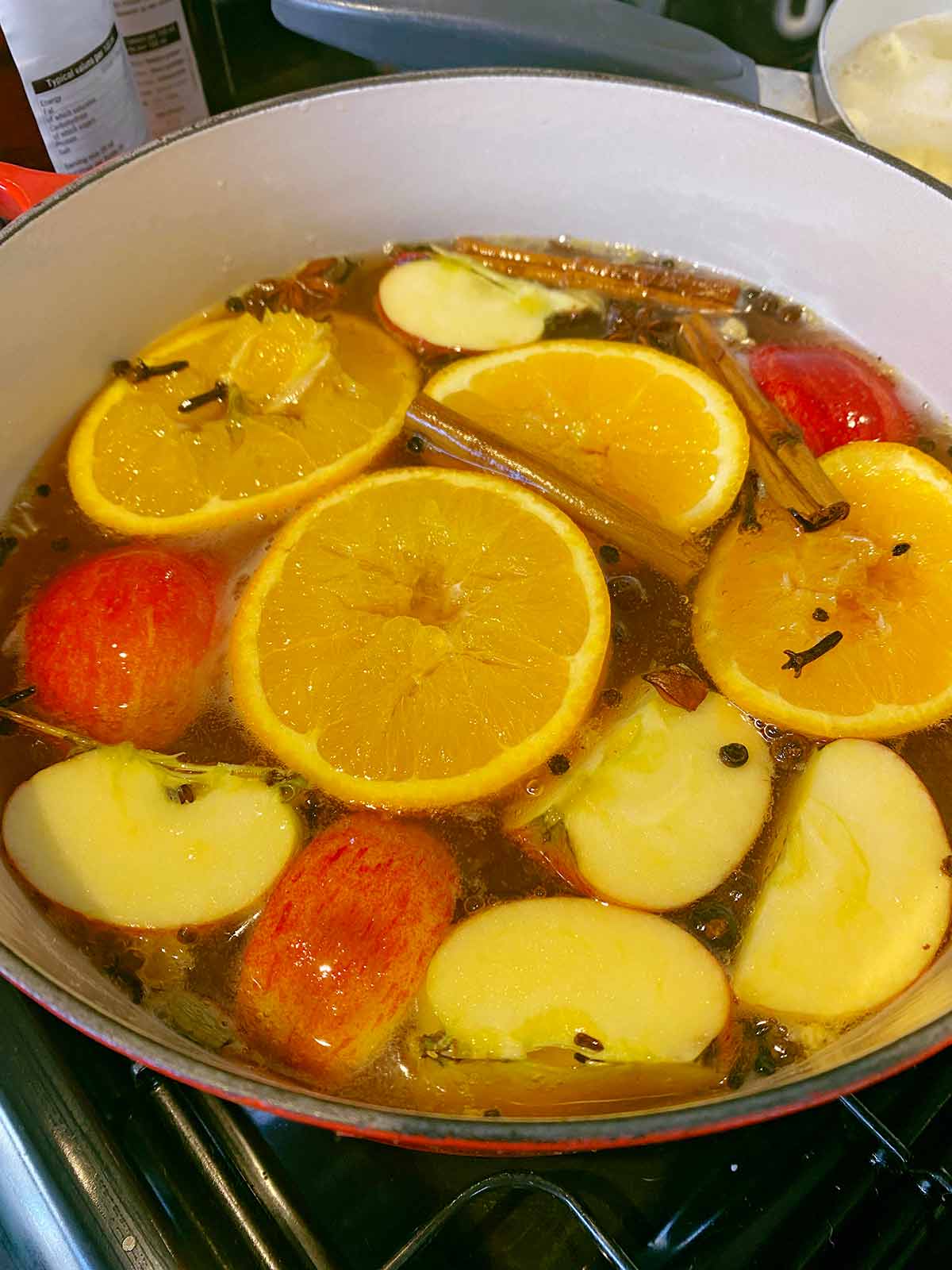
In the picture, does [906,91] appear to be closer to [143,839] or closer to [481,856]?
[481,856]

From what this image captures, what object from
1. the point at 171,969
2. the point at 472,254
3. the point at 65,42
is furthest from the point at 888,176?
the point at 171,969

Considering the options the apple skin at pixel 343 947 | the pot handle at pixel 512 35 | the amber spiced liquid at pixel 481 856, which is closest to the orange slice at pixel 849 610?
the amber spiced liquid at pixel 481 856

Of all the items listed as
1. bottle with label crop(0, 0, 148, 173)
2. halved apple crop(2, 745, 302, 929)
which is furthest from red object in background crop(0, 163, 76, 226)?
halved apple crop(2, 745, 302, 929)

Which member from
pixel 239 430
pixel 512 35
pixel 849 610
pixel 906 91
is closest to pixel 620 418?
pixel 849 610

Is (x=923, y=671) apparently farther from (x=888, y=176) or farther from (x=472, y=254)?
(x=472, y=254)

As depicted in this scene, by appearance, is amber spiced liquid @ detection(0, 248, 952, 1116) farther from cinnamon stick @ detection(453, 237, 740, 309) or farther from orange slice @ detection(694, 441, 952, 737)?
cinnamon stick @ detection(453, 237, 740, 309)

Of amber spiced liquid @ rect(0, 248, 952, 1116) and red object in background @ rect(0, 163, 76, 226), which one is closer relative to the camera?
amber spiced liquid @ rect(0, 248, 952, 1116)

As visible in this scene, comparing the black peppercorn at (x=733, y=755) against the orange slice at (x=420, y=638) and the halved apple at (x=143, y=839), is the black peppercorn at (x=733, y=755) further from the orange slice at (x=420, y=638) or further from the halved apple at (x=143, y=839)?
the halved apple at (x=143, y=839)
